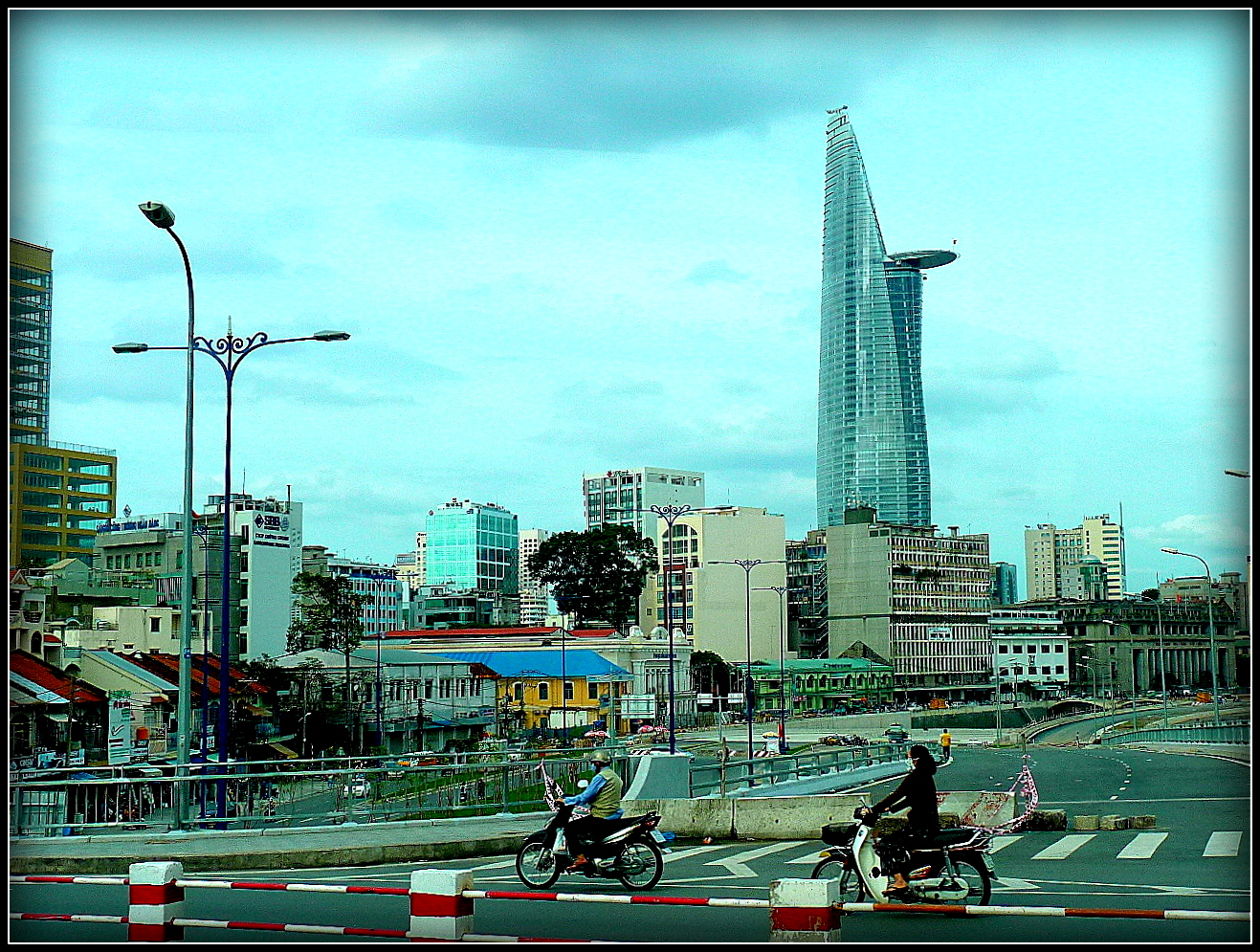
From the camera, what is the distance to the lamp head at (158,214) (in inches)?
987

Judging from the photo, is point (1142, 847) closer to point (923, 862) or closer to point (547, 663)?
point (923, 862)

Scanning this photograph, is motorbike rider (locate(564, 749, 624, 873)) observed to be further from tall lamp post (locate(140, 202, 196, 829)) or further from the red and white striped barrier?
tall lamp post (locate(140, 202, 196, 829))

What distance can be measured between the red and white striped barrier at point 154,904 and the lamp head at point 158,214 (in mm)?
16153

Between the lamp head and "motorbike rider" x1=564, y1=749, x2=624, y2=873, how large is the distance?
13993mm

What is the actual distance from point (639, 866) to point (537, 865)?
1240 mm

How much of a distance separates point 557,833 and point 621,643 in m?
Answer: 88.1

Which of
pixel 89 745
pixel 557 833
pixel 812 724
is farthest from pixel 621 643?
pixel 557 833

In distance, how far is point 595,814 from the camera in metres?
16.7

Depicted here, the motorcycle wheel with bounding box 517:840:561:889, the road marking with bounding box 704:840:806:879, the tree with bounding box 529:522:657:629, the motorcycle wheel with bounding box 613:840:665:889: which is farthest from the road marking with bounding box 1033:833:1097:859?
the tree with bounding box 529:522:657:629

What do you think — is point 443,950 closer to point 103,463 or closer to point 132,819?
point 132,819

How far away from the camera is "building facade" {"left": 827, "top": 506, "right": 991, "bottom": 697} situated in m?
170

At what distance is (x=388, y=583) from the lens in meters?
185

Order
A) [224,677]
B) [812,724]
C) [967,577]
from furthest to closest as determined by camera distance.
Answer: [967,577] < [812,724] < [224,677]

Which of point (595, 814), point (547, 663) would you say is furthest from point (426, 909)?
point (547, 663)
